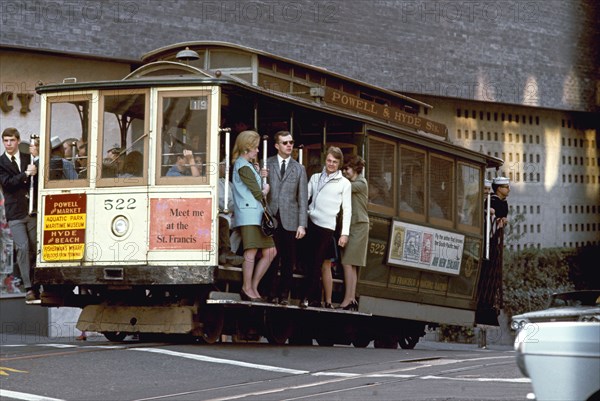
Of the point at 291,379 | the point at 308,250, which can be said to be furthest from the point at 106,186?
the point at 291,379

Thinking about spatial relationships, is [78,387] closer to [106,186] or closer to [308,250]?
[106,186]

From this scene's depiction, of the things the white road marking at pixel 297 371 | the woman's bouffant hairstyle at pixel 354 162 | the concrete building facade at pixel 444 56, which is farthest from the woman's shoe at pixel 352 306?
the concrete building facade at pixel 444 56

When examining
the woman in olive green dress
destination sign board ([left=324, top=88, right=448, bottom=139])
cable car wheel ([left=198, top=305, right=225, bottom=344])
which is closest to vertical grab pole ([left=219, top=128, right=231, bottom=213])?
cable car wheel ([left=198, top=305, right=225, bottom=344])

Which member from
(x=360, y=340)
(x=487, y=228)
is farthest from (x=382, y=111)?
(x=487, y=228)

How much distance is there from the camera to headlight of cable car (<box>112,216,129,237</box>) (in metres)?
15.2

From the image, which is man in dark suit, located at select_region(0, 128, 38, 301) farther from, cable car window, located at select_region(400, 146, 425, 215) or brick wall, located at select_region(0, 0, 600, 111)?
brick wall, located at select_region(0, 0, 600, 111)

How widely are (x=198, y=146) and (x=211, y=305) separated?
1893 mm

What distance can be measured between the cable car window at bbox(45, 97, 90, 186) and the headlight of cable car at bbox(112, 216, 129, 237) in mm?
733

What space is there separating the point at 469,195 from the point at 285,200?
211 inches

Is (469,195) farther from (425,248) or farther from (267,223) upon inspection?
(267,223)

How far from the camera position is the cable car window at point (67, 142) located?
51.4ft

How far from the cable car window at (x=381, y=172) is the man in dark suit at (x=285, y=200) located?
2.04m

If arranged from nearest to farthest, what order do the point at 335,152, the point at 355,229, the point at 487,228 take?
1. the point at 335,152
2. the point at 355,229
3. the point at 487,228

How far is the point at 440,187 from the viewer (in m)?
19.4
